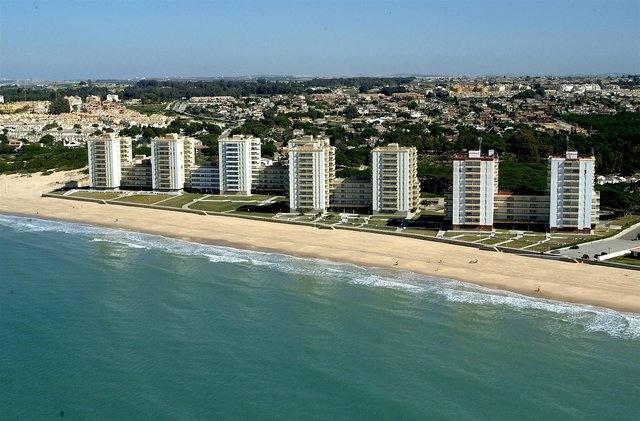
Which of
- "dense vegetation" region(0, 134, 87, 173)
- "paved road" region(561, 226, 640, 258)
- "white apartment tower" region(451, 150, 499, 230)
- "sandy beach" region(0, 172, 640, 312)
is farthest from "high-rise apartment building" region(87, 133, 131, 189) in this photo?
"paved road" region(561, 226, 640, 258)

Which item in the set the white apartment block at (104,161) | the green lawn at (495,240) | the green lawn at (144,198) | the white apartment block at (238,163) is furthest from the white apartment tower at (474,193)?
the white apartment block at (104,161)

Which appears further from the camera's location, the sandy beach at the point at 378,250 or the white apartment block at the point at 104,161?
the white apartment block at the point at 104,161

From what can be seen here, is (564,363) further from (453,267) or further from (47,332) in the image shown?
(47,332)

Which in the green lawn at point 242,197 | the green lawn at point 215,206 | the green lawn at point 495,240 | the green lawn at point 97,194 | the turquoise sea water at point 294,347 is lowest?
the turquoise sea water at point 294,347

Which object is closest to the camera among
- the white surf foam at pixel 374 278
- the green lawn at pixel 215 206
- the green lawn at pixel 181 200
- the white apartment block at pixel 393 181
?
the white surf foam at pixel 374 278

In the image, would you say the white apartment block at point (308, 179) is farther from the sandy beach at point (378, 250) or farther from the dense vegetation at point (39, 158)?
the dense vegetation at point (39, 158)

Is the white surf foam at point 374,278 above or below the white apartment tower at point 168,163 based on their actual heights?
below

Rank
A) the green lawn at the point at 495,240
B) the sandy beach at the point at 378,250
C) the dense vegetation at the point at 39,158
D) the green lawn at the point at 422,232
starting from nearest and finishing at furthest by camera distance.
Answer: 1. the sandy beach at the point at 378,250
2. the green lawn at the point at 495,240
3. the green lawn at the point at 422,232
4. the dense vegetation at the point at 39,158
